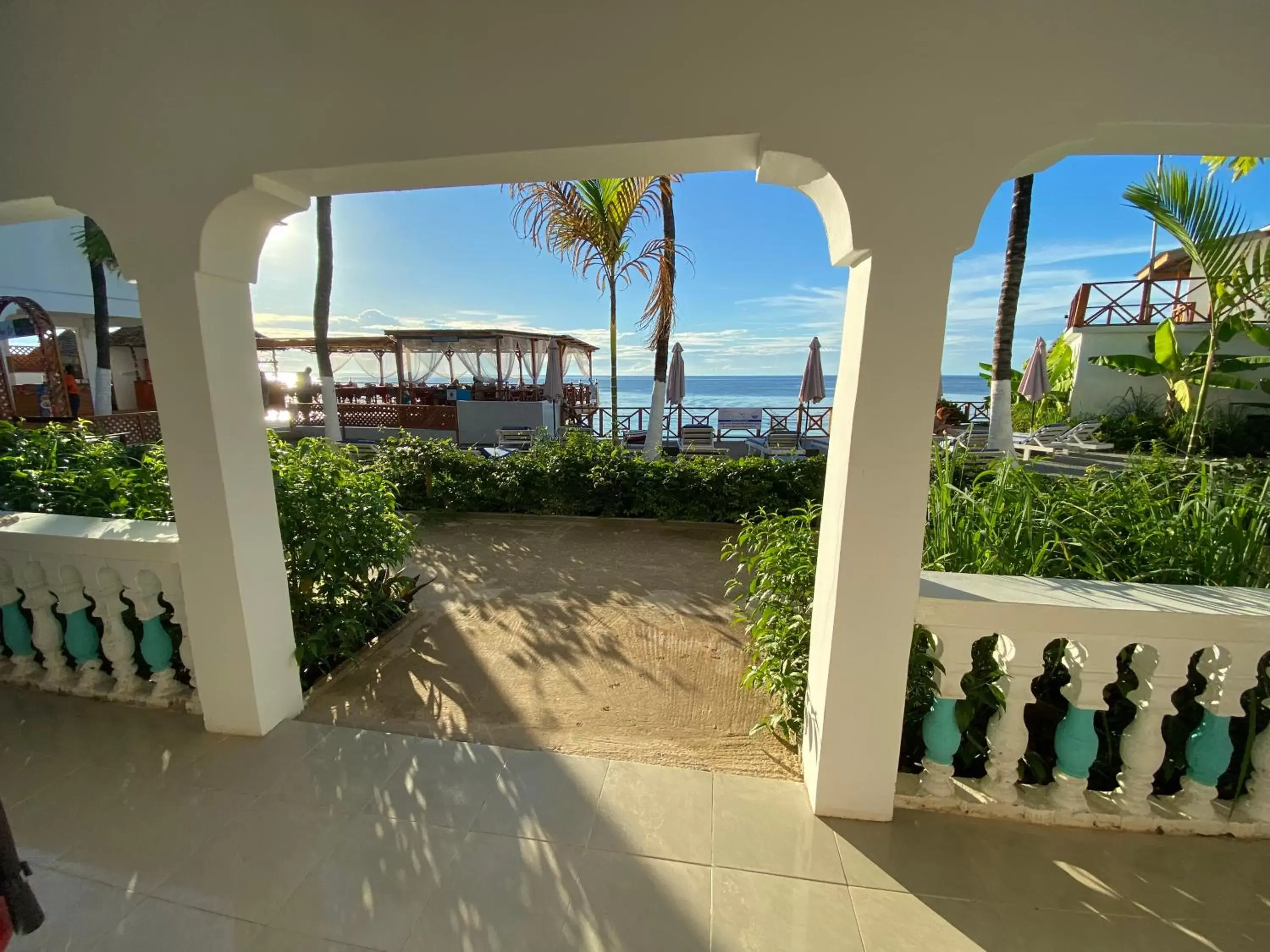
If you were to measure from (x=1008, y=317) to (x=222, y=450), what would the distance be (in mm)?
7846

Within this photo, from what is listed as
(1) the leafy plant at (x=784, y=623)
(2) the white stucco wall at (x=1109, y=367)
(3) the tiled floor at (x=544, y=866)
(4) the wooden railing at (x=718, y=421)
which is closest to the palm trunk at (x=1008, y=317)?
(4) the wooden railing at (x=718, y=421)

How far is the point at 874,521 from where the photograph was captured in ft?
5.54

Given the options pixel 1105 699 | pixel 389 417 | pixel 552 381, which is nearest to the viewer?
pixel 1105 699

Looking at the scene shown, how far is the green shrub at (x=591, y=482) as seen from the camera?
5.85m

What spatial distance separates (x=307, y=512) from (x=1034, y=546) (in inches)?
145

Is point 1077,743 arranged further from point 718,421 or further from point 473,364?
point 473,364

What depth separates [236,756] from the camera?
7.27 ft

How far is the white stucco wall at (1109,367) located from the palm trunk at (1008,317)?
8.90 m

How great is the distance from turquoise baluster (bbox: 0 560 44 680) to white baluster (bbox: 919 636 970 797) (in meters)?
4.14

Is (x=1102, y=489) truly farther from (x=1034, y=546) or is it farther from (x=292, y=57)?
(x=292, y=57)

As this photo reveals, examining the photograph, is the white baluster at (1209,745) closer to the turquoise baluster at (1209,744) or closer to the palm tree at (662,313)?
the turquoise baluster at (1209,744)

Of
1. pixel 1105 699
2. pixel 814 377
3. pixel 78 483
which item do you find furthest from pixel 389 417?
pixel 1105 699

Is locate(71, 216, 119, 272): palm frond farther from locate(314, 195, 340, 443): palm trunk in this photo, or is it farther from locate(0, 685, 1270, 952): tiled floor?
locate(0, 685, 1270, 952): tiled floor

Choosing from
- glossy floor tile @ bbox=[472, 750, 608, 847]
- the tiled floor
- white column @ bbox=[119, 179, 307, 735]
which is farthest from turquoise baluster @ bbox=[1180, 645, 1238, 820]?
white column @ bbox=[119, 179, 307, 735]
